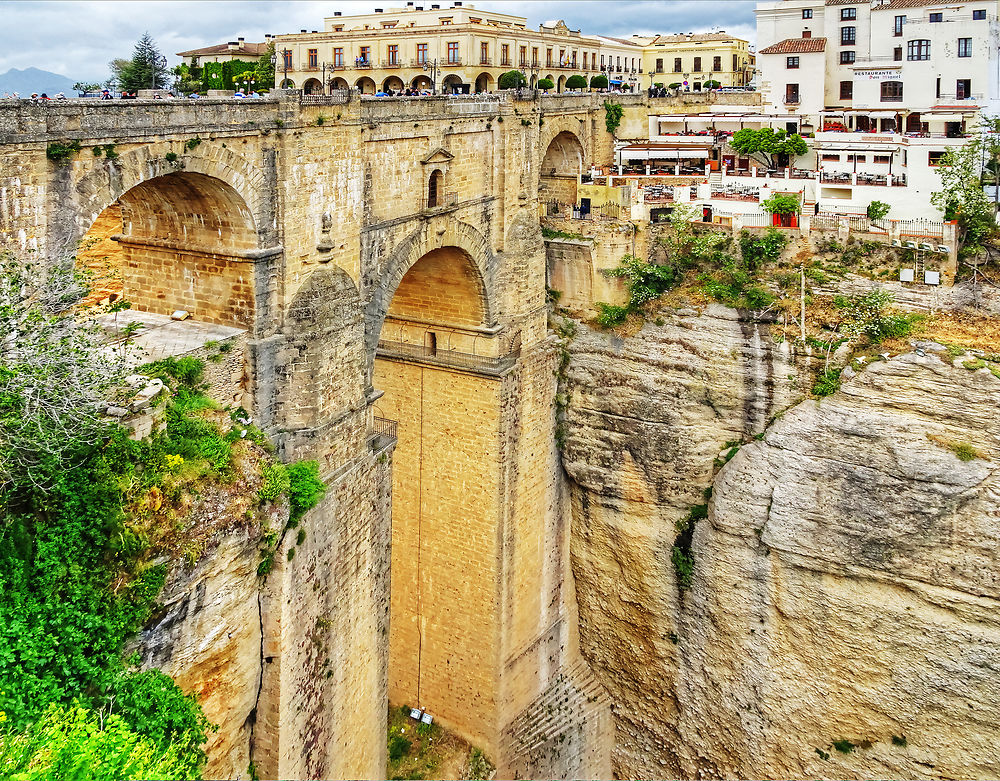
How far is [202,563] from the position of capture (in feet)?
40.2

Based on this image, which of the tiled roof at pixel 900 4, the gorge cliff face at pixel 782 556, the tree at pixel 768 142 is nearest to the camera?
the gorge cliff face at pixel 782 556

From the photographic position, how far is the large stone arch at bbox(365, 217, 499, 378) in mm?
16766

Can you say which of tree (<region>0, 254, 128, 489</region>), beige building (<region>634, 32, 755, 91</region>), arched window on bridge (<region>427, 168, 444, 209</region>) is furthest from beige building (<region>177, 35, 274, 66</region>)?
tree (<region>0, 254, 128, 489</region>)

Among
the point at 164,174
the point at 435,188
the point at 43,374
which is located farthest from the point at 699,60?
the point at 43,374

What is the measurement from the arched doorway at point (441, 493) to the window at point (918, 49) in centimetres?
1777

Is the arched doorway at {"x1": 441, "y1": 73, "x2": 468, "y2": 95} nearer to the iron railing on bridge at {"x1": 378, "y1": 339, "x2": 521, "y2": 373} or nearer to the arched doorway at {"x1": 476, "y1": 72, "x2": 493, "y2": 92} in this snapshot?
the arched doorway at {"x1": 476, "y1": 72, "x2": 493, "y2": 92}

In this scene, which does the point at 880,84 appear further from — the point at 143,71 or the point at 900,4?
the point at 143,71

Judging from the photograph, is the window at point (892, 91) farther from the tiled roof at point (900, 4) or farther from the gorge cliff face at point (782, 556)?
the gorge cliff face at point (782, 556)

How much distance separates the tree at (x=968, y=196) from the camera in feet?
71.2

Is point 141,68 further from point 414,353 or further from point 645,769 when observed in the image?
point 645,769

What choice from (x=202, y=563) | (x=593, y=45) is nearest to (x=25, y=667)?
(x=202, y=563)

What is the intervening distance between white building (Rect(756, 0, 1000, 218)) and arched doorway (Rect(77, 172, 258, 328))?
15.6 m

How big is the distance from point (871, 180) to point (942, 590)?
10329 millimetres

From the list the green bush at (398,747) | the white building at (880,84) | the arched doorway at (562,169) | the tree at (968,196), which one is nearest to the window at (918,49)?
the white building at (880,84)
